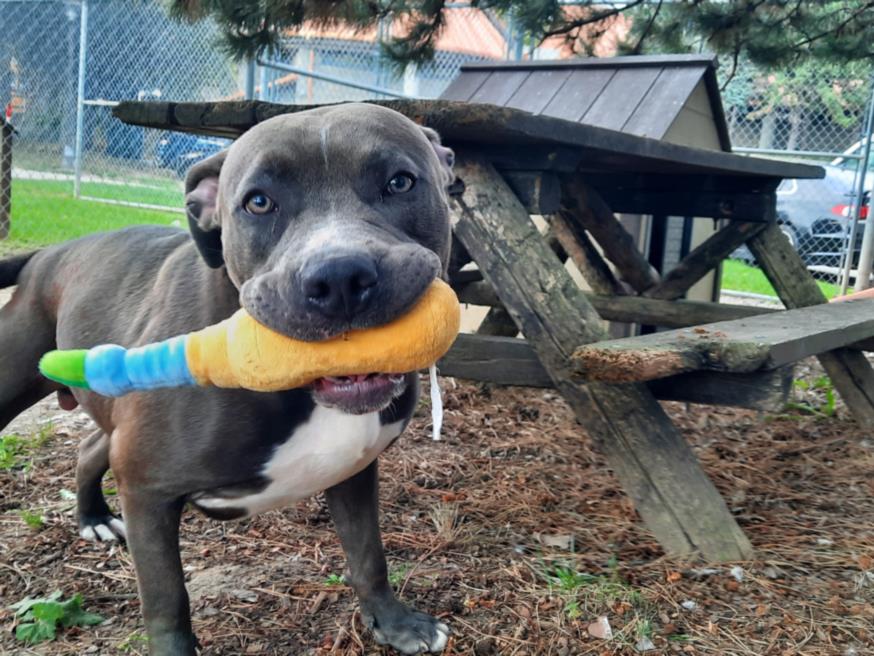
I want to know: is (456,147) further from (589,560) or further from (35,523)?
(35,523)

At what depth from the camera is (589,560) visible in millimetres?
2906

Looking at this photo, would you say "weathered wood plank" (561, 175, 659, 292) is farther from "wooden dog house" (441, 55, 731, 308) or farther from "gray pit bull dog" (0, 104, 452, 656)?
"gray pit bull dog" (0, 104, 452, 656)

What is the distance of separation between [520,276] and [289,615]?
1.34 meters

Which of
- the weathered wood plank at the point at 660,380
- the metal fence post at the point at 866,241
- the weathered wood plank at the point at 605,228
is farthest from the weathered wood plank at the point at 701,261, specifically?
the metal fence post at the point at 866,241

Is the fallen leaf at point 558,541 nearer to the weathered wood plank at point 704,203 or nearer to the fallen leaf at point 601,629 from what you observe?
the fallen leaf at point 601,629

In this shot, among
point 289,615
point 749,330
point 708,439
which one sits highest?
point 749,330

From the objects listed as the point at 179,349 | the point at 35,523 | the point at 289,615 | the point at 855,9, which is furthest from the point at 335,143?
the point at 855,9

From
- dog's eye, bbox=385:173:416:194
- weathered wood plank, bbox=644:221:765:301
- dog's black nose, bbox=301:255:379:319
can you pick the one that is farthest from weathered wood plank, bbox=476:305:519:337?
dog's black nose, bbox=301:255:379:319

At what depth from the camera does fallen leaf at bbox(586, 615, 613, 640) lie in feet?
8.03

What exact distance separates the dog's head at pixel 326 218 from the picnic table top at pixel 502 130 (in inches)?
16.2

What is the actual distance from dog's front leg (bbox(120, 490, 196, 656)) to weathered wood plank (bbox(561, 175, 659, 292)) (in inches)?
109

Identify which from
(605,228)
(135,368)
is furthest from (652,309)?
A: (135,368)

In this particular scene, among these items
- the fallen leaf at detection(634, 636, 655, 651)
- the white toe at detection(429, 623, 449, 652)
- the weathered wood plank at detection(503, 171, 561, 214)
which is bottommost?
the white toe at detection(429, 623, 449, 652)

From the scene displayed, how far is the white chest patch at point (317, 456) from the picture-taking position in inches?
85.7
